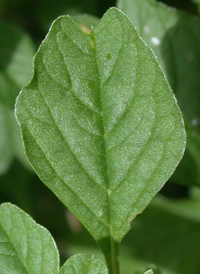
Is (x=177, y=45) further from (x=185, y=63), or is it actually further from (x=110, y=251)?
(x=110, y=251)

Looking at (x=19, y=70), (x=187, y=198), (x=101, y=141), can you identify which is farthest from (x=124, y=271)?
(x=101, y=141)

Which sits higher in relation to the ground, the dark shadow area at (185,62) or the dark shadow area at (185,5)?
the dark shadow area at (185,5)

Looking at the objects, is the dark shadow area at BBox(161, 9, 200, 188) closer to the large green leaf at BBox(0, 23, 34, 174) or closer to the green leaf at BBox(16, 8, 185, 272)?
the green leaf at BBox(16, 8, 185, 272)

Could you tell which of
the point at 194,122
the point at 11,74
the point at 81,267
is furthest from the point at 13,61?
the point at 81,267

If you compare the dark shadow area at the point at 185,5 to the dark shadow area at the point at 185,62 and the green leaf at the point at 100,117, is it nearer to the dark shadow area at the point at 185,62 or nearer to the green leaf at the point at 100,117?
the dark shadow area at the point at 185,62

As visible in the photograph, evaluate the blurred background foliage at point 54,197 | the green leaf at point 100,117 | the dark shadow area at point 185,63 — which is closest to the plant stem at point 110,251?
the green leaf at point 100,117

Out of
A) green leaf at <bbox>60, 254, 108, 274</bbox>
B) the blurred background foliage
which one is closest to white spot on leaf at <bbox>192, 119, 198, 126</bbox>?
A: the blurred background foliage

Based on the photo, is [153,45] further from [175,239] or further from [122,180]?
[175,239]
